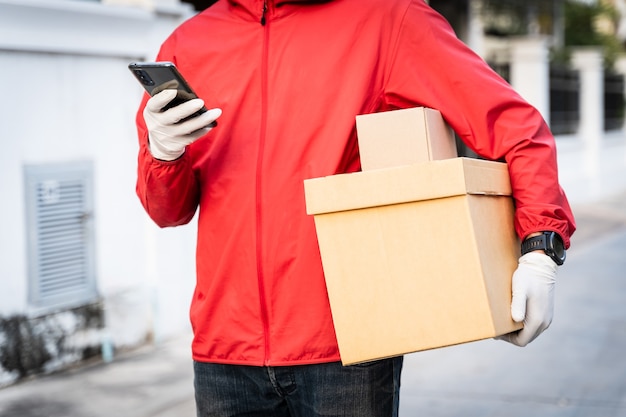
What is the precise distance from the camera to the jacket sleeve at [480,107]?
2018 mm

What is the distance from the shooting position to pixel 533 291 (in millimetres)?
1988

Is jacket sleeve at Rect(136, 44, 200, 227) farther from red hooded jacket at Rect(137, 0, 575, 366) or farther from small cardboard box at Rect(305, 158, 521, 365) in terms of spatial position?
small cardboard box at Rect(305, 158, 521, 365)

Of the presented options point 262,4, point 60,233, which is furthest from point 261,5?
point 60,233

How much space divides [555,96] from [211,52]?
498 inches

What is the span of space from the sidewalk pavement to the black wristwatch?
259cm

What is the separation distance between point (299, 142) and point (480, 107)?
0.40 meters

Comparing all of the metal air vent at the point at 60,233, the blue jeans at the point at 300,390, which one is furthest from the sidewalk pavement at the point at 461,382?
the blue jeans at the point at 300,390

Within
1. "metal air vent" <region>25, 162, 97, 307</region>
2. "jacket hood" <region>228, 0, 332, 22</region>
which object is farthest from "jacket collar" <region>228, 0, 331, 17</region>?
"metal air vent" <region>25, 162, 97, 307</region>

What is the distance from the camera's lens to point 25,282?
4.82 meters

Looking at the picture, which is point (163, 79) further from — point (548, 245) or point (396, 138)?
point (548, 245)

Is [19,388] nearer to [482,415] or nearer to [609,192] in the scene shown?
[482,415]

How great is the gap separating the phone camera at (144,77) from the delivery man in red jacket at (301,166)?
57 millimetres

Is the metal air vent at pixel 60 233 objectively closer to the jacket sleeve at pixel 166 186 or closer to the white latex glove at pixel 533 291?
the jacket sleeve at pixel 166 186

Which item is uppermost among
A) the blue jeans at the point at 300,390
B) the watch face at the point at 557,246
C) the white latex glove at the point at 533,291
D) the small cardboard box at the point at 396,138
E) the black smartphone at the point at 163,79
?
the black smartphone at the point at 163,79
